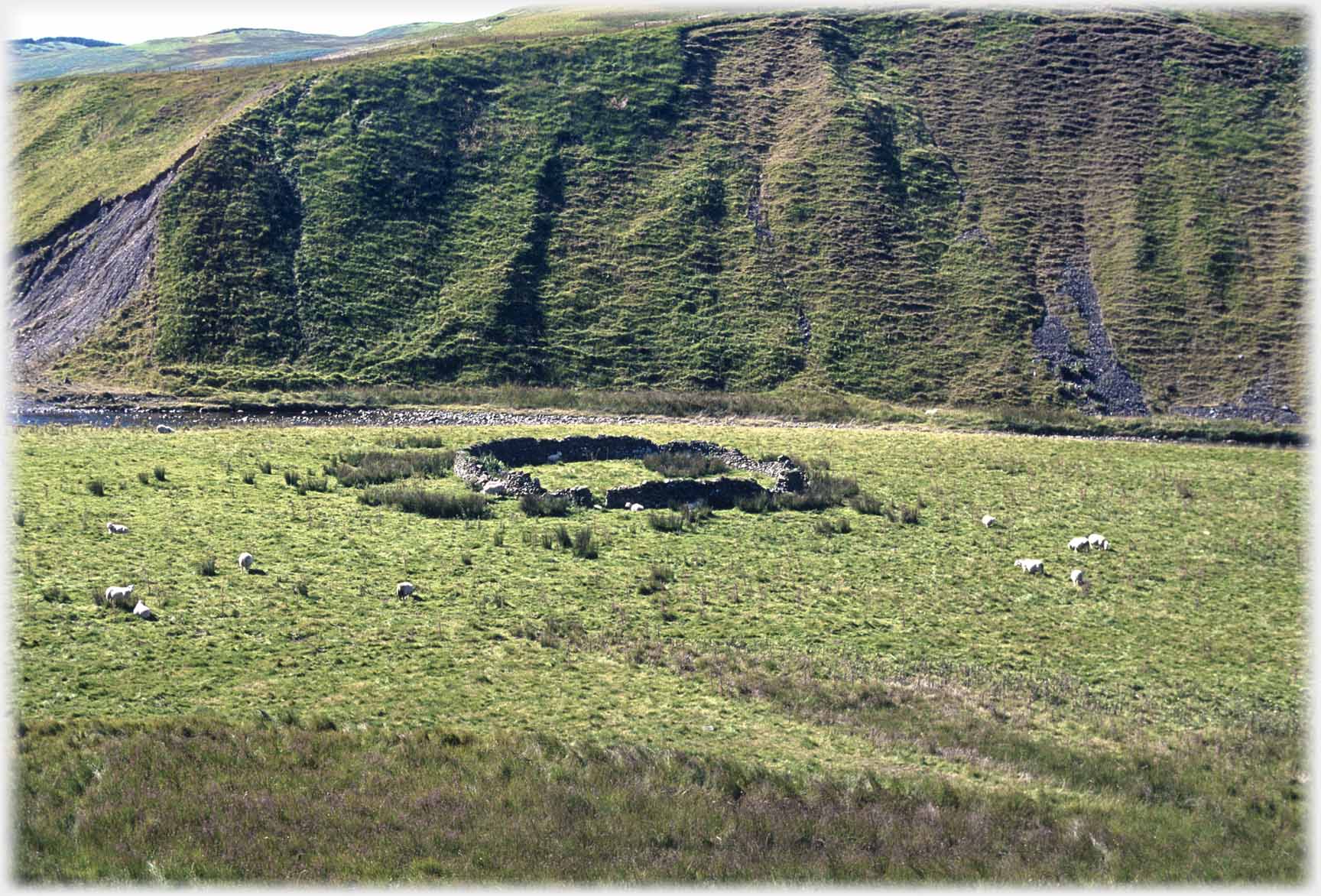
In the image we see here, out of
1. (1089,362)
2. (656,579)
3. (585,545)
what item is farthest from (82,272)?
(1089,362)

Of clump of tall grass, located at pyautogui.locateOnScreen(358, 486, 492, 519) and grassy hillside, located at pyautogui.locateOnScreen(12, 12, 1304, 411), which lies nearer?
clump of tall grass, located at pyautogui.locateOnScreen(358, 486, 492, 519)

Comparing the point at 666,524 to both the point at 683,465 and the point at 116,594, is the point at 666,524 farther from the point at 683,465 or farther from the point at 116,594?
the point at 116,594

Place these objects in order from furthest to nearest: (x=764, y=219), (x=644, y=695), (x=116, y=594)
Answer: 1. (x=764, y=219)
2. (x=116, y=594)
3. (x=644, y=695)

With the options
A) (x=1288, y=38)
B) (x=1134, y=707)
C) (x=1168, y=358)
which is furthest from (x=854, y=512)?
(x=1288, y=38)

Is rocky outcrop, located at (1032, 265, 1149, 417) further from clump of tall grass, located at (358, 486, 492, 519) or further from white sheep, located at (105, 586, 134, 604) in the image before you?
white sheep, located at (105, 586, 134, 604)

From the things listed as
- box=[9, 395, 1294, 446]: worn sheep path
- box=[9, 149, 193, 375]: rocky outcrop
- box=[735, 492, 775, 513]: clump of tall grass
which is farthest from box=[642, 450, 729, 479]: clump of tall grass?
box=[9, 149, 193, 375]: rocky outcrop

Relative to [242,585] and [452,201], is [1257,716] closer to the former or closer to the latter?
[242,585]
